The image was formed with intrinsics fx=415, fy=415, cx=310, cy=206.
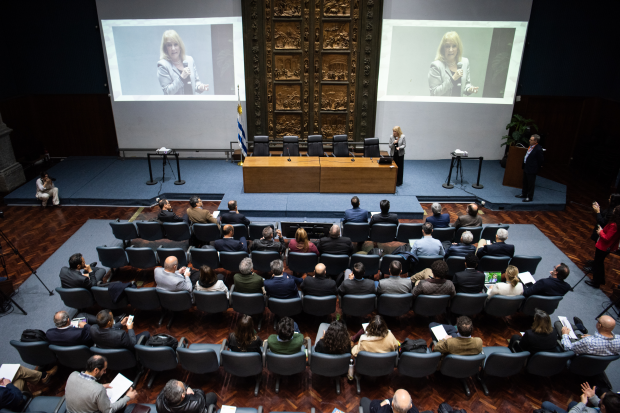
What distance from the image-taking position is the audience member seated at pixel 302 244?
18.0ft

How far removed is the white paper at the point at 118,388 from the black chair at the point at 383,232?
3.83 meters

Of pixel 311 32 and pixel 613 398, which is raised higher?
pixel 311 32

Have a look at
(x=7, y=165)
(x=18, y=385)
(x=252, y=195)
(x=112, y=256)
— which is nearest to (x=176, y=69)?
(x=252, y=195)

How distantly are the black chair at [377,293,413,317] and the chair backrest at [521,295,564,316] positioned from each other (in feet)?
4.50

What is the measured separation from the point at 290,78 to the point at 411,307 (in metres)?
7.04

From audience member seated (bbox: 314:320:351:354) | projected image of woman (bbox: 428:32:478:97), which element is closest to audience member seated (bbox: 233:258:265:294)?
audience member seated (bbox: 314:320:351:354)

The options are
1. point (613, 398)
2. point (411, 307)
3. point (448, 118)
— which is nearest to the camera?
point (613, 398)

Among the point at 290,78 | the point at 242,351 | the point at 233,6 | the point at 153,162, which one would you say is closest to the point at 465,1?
the point at 290,78

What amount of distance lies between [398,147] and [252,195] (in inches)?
129

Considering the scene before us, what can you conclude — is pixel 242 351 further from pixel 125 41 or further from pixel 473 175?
pixel 125 41

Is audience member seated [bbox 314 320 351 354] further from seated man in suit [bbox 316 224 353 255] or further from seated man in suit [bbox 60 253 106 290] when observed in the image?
seated man in suit [bbox 60 253 106 290]

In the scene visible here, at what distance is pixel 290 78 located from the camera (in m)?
10.3

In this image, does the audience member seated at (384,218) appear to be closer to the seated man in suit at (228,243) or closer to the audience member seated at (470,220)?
the audience member seated at (470,220)

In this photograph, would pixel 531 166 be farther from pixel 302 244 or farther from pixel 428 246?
pixel 302 244
